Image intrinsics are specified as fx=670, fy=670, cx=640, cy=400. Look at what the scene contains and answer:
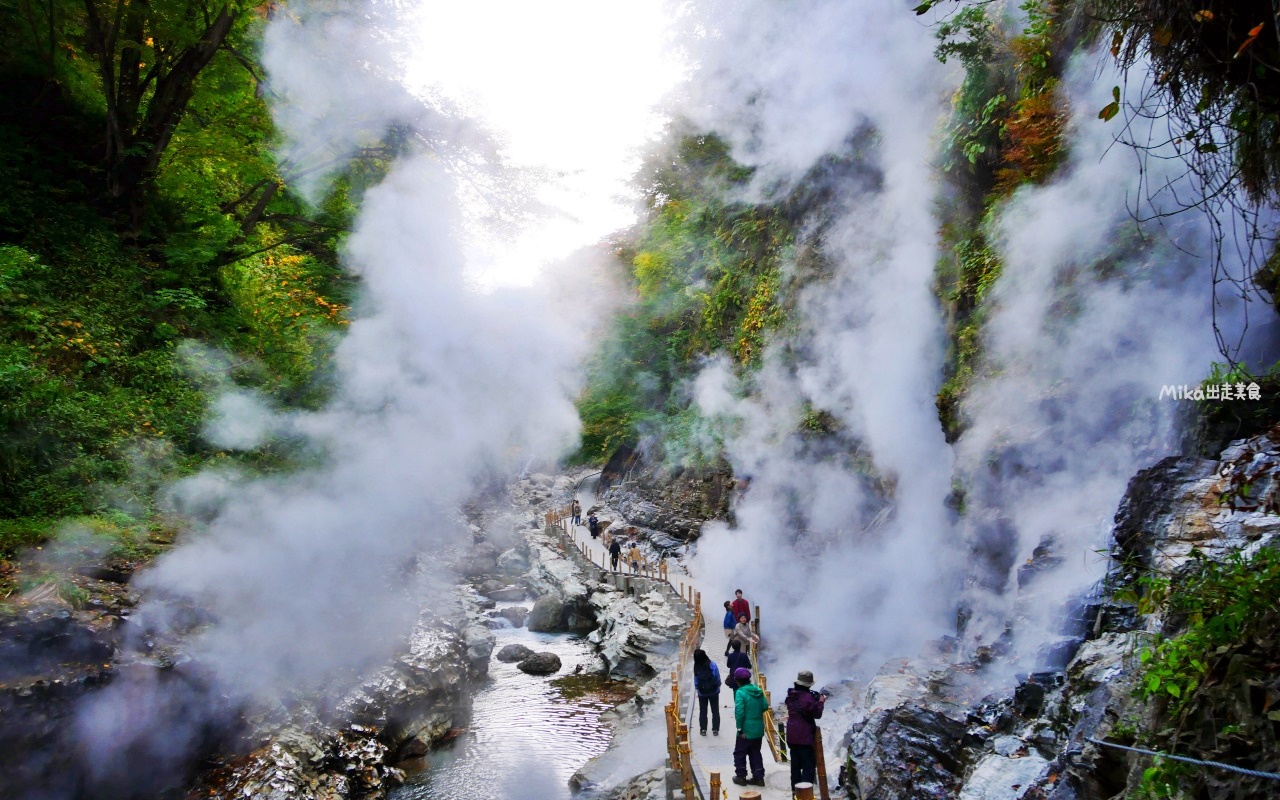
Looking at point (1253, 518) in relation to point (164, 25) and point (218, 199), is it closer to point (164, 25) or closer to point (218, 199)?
point (164, 25)

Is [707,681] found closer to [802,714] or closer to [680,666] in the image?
[802,714]

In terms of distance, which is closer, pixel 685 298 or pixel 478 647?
pixel 478 647

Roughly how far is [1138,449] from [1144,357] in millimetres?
1140

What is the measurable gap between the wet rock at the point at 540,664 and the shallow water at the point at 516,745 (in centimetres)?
15

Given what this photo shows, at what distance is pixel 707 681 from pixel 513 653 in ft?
25.3

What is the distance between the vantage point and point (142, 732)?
6.25 meters

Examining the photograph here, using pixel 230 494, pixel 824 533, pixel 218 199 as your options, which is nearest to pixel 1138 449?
pixel 824 533

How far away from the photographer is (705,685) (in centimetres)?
714

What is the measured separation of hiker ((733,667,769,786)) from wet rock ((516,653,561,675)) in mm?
7868

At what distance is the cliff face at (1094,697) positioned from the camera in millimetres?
3256

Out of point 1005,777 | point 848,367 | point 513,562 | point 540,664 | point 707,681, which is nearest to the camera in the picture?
point 1005,777

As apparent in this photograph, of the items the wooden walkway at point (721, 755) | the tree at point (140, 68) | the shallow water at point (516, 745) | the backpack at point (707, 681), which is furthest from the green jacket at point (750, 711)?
the tree at point (140, 68)

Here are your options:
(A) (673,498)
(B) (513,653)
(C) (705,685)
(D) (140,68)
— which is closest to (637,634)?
(B) (513,653)

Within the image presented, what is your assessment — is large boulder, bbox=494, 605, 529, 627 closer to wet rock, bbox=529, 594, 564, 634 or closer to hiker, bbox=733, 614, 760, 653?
wet rock, bbox=529, 594, 564, 634
